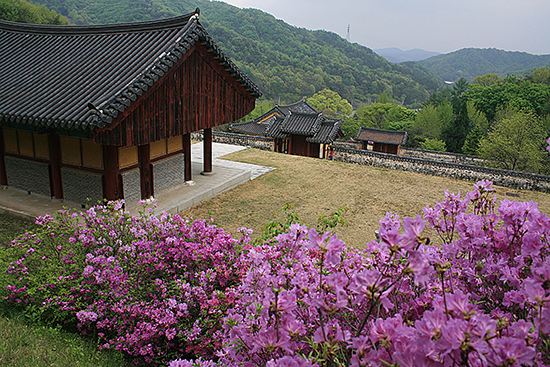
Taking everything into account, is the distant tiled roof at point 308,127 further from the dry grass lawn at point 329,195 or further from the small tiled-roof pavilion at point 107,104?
the small tiled-roof pavilion at point 107,104

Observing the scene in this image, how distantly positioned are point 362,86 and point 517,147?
342 feet

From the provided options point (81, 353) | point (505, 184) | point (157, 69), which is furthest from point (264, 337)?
point (505, 184)

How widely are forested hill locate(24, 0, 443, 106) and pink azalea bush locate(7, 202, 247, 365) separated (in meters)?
96.4

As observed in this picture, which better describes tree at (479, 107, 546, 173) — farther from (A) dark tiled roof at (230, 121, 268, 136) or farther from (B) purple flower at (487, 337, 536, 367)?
(B) purple flower at (487, 337, 536, 367)

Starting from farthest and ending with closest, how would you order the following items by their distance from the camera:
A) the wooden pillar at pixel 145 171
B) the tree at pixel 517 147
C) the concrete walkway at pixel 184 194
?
1. the tree at pixel 517 147
2. the wooden pillar at pixel 145 171
3. the concrete walkway at pixel 184 194

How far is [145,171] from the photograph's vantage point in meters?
10.2

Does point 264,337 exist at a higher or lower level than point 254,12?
lower

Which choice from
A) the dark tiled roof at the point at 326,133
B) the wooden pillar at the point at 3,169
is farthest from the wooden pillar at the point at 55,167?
the dark tiled roof at the point at 326,133

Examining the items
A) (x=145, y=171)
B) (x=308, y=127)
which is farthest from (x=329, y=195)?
(x=308, y=127)

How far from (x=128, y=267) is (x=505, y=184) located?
58.6ft

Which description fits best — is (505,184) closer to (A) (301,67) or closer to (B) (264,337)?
(B) (264,337)

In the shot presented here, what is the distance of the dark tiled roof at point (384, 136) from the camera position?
34.1 m

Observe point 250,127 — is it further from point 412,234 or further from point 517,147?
point 412,234

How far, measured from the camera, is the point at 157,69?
28.8ft
